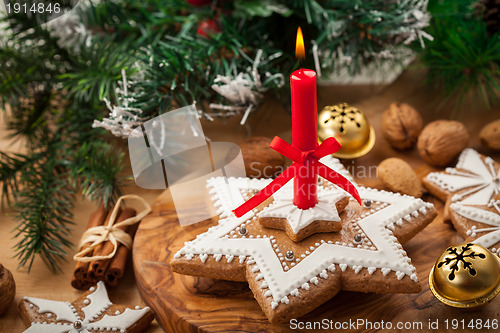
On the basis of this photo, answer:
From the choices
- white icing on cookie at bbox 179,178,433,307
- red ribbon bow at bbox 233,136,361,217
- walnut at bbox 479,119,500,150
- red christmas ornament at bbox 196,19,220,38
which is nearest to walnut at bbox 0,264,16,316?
white icing on cookie at bbox 179,178,433,307

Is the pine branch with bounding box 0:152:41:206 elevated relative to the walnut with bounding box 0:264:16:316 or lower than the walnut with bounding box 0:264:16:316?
elevated

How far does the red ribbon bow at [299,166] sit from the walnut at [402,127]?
43 cm

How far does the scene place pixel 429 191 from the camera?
1.31 m

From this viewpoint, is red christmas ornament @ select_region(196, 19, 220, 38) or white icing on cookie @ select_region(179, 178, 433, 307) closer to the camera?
white icing on cookie @ select_region(179, 178, 433, 307)

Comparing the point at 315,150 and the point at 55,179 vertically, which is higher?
the point at 315,150

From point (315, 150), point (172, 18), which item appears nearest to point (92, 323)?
point (315, 150)

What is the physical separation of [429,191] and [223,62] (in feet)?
2.03

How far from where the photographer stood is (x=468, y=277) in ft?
3.16

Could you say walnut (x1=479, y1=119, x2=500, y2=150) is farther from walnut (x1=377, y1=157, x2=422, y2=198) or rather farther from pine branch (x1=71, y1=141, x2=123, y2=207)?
pine branch (x1=71, y1=141, x2=123, y2=207)

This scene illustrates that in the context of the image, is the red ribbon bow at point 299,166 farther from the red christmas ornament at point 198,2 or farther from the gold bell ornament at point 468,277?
the red christmas ornament at point 198,2

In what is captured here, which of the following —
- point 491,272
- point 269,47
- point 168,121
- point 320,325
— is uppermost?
point 269,47

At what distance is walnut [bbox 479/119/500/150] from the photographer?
138 cm

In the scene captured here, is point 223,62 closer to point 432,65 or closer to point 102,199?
point 102,199

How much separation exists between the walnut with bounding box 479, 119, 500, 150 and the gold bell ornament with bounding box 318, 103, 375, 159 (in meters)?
0.31
